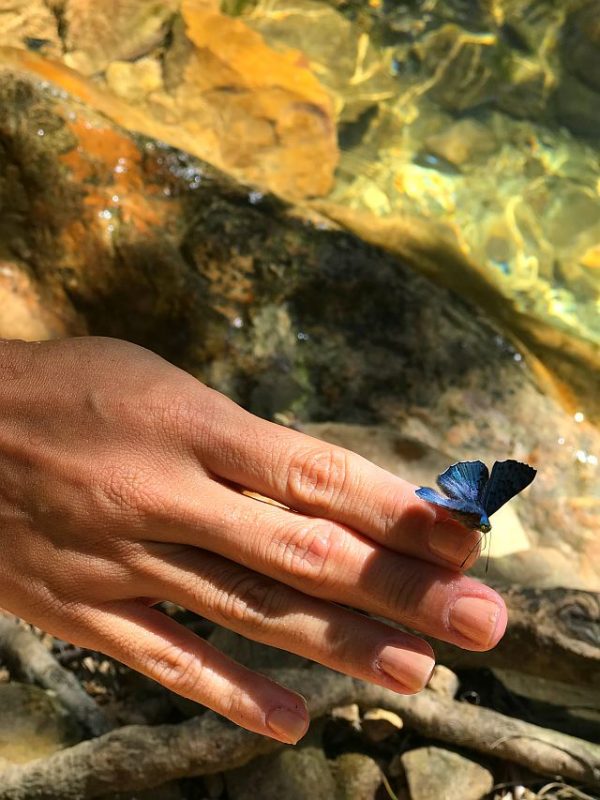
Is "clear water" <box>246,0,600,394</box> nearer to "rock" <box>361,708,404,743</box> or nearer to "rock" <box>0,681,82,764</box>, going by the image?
"rock" <box>361,708,404,743</box>

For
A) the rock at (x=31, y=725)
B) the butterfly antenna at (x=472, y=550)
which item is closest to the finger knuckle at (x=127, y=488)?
the butterfly antenna at (x=472, y=550)

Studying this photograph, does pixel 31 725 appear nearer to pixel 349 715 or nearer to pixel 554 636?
pixel 349 715

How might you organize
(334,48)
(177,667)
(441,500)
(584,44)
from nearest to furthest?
(441,500) < (177,667) < (334,48) < (584,44)

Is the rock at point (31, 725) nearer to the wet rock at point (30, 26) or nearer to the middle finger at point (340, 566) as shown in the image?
the middle finger at point (340, 566)

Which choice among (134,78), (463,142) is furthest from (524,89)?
(134,78)

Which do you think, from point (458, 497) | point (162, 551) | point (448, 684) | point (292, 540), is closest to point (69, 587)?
point (162, 551)

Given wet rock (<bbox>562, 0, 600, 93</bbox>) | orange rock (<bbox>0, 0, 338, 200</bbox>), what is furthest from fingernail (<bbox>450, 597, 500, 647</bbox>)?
wet rock (<bbox>562, 0, 600, 93</bbox>)

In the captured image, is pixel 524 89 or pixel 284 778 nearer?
pixel 284 778

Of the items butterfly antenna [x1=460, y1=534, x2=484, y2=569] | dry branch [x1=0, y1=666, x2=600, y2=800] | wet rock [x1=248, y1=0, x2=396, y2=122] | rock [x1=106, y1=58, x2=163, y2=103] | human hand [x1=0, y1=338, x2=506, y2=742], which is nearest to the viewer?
butterfly antenna [x1=460, y1=534, x2=484, y2=569]
